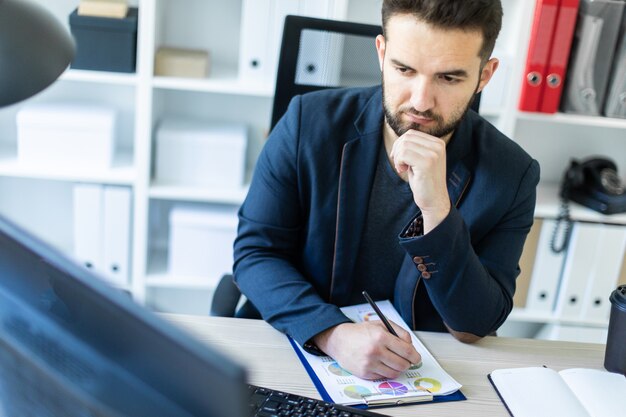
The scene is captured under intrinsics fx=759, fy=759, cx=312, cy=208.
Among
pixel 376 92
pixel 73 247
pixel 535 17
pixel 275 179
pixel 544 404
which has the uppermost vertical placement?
pixel 535 17

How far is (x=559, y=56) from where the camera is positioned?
7.73 feet

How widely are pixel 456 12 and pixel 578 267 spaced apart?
4.97 feet

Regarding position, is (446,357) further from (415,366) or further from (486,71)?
(486,71)

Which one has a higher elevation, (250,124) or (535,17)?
(535,17)

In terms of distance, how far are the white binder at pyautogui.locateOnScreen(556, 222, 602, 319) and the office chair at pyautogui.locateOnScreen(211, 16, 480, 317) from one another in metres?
1.04

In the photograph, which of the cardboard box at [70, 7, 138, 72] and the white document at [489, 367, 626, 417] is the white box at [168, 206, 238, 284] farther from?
the white document at [489, 367, 626, 417]

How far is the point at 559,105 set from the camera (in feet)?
8.16

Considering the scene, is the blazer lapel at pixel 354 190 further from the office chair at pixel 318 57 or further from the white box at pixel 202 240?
the white box at pixel 202 240

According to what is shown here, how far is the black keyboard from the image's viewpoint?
1015mm

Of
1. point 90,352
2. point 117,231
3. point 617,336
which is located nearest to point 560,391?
point 617,336

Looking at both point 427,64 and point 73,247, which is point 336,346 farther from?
point 73,247

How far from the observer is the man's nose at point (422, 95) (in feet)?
4.40

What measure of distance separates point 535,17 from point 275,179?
124 cm

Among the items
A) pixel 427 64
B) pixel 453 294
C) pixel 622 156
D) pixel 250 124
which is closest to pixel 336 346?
pixel 453 294
